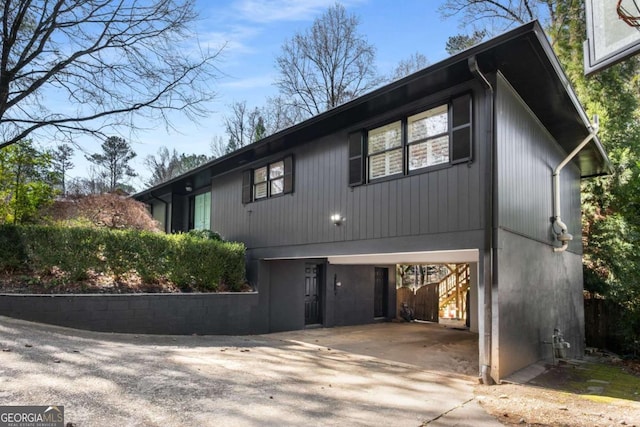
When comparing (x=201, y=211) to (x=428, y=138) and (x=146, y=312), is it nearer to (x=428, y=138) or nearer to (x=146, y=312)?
(x=146, y=312)

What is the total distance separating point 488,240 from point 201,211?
11.1 metres

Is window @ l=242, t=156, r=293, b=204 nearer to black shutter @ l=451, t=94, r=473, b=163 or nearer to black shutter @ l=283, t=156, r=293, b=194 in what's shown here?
black shutter @ l=283, t=156, r=293, b=194

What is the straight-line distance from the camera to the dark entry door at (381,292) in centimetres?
1388

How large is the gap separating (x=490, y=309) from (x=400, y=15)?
9790mm

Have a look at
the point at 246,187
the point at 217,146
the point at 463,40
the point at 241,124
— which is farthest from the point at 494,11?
the point at 217,146

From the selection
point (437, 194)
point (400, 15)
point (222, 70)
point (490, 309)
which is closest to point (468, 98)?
point (437, 194)

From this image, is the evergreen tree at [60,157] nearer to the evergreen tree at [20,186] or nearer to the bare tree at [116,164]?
the evergreen tree at [20,186]

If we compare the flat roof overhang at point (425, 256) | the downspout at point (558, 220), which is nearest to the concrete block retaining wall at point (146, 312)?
the flat roof overhang at point (425, 256)

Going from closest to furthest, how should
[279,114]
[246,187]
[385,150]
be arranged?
[385,150], [246,187], [279,114]

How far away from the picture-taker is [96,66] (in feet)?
29.2

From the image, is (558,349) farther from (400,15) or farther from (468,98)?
(400,15)

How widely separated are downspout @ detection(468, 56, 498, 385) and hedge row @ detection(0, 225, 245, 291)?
5887 mm

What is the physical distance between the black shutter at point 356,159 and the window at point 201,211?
695 cm

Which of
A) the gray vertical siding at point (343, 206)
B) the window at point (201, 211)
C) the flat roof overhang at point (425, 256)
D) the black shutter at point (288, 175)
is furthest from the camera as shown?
the window at point (201, 211)
